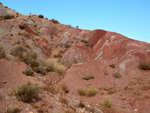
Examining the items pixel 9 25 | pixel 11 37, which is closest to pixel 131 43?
pixel 11 37

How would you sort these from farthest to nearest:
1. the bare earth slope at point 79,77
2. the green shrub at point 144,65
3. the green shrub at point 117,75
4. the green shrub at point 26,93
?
the green shrub at point 144,65 < the green shrub at point 117,75 < the bare earth slope at point 79,77 < the green shrub at point 26,93

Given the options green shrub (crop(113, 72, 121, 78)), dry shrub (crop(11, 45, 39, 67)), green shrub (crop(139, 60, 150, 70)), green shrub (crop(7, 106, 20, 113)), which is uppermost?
green shrub (crop(139, 60, 150, 70))

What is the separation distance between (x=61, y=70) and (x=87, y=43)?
499 inches

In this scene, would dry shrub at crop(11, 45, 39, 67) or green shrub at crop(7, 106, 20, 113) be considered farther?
dry shrub at crop(11, 45, 39, 67)

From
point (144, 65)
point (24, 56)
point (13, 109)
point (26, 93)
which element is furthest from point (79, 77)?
point (13, 109)

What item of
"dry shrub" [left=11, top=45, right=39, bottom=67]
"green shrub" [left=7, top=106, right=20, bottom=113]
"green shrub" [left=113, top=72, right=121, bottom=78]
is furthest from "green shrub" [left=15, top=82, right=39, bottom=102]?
"green shrub" [left=113, top=72, right=121, bottom=78]

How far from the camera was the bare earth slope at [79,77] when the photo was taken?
7062 millimetres

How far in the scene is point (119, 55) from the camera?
625 inches

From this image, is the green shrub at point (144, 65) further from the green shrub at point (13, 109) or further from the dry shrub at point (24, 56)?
the green shrub at point (13, 109)

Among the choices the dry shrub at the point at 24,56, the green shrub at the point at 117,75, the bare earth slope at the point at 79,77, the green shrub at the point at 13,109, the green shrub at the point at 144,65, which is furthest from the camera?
the dry shrub at the point at 24,56

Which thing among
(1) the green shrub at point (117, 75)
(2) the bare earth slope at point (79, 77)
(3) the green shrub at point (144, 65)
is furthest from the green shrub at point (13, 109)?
(3) the green shrub at point (144, 65)

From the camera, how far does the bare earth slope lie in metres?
7.06

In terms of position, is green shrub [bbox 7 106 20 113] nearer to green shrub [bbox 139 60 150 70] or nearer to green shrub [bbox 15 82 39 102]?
green shrub [bbox 15 82 39 102]

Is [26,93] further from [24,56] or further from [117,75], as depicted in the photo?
[117,75]
